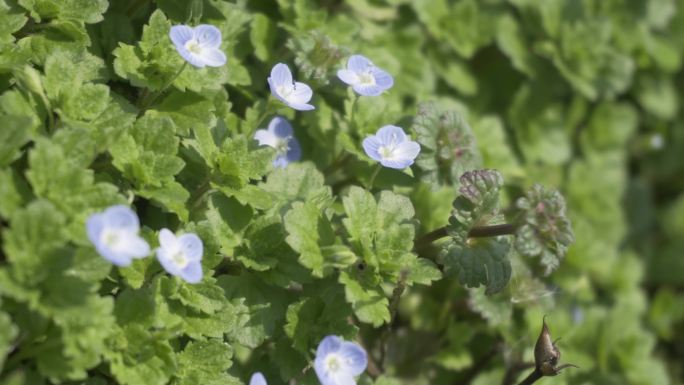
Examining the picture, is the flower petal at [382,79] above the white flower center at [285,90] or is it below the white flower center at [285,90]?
below

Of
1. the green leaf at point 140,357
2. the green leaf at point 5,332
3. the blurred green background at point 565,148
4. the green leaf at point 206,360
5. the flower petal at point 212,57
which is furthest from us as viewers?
the blurred green background at point 565,148


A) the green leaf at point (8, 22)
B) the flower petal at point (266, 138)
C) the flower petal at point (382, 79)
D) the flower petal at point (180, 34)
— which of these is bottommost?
the flower petal at point (266, 138)

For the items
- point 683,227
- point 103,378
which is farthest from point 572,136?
point 103,378

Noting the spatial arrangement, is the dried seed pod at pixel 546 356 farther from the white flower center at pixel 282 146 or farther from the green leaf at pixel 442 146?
the white flower center at pixel 282 146

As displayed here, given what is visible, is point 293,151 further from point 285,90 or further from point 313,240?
point 313,240

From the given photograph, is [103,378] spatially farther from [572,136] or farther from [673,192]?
[673,192]

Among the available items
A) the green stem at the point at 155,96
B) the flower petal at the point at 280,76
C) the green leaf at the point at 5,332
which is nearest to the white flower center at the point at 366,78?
the flower petal at the point at 280,76
